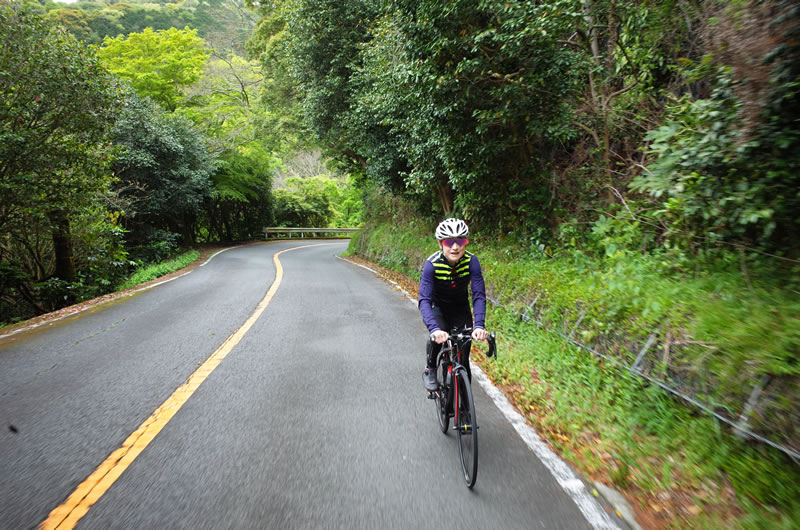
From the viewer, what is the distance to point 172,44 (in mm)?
22297

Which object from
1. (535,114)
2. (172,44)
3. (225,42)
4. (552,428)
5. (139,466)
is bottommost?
(552,428)

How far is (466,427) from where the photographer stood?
301 cm

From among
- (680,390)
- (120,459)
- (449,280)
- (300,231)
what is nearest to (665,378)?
(680,390)

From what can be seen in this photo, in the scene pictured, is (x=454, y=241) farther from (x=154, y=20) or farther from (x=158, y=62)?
(x=154, y=20)

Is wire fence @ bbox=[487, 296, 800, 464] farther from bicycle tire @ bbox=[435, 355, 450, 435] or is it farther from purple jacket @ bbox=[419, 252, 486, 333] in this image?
bicycle tire @ bbox=[435, 355, 450, 435]

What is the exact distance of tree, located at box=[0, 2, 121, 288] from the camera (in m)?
8.02

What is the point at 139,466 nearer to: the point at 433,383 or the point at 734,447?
the point at 433,383

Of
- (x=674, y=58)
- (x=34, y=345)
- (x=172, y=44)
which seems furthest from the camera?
(x=172, y=44)

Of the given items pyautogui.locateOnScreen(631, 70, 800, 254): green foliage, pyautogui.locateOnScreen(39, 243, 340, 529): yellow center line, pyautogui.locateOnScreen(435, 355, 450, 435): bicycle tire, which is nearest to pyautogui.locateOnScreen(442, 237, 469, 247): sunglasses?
pyautogui.locateOnScreen(435, 355, 450, 435): bicycle tire

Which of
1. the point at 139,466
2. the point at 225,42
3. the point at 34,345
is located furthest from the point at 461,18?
the point at 225,42

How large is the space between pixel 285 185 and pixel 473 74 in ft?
142

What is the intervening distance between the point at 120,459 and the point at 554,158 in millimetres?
Answer: 8478

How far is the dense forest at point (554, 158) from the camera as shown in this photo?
3.10 m

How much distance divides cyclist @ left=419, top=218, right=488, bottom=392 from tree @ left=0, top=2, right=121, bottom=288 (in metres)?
9.15
